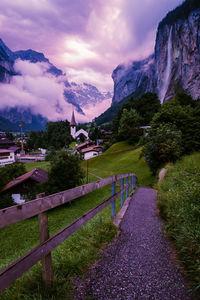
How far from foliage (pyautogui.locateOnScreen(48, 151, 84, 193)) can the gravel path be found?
2074 cm

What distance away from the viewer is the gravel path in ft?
7.24

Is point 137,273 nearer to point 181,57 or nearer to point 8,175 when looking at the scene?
point 8,175

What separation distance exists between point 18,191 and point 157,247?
1154 inches

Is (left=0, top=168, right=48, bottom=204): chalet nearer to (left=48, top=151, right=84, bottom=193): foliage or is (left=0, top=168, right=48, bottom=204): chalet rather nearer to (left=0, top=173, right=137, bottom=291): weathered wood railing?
(left=48, top=151, right=84, bottom=193): foliage

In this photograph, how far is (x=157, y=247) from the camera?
11.6 feet

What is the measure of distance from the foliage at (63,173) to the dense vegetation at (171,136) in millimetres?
10791

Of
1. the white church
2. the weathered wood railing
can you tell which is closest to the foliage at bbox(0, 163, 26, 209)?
the weathered wood railing

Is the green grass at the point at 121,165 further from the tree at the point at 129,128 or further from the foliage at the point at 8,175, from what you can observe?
the foliage at the point at 8,175

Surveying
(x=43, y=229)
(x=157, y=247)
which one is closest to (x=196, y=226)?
(x=157, y=247)

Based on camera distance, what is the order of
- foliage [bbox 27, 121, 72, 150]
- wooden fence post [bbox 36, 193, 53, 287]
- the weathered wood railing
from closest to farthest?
the weathered wood railing < wooden fence post [bbox 36, 193, 53, 287] < foliage [bbox 27, 121, 72, 150]

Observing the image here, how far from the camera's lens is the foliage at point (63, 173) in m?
23.7

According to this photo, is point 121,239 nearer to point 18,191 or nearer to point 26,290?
point 26,290

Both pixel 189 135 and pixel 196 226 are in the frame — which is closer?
pixel 196 226

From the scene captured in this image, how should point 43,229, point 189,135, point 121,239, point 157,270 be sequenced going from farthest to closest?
point 189,135, point 121,239, point 157,270, point 43,229
